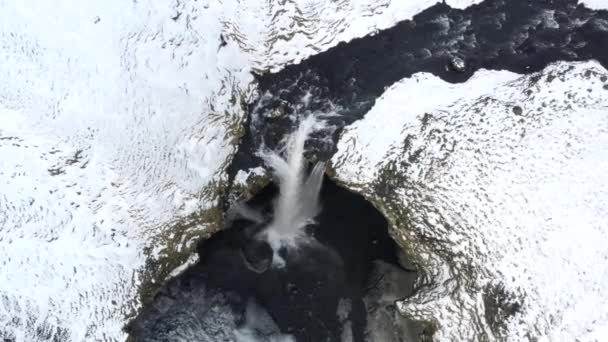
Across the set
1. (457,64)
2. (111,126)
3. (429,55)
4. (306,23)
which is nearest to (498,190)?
(457,64)

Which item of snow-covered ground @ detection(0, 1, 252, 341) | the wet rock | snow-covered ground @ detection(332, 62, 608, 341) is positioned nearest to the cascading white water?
snow-covered ground @ detection(332, 62, 608, 341)

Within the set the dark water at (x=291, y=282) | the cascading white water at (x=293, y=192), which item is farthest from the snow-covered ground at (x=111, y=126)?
the cascading white water at (x=293, y=192)

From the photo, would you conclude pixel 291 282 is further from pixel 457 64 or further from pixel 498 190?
pixel 457 64

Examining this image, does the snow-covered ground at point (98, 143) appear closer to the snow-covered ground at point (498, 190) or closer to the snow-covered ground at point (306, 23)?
the snow-covered ground at point (306, 23)

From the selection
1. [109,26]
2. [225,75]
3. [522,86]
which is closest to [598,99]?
[522,86]

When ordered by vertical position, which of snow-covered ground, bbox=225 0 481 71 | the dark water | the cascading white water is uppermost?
snow-covered ground, bbox=225 0 481 71

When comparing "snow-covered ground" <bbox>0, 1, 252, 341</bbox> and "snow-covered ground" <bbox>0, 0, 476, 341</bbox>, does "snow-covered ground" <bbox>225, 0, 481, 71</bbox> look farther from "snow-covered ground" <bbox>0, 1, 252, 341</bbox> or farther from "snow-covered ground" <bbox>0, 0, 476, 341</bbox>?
"snow-covered ground" <bbox>0, 1, 252, 341</bbox>

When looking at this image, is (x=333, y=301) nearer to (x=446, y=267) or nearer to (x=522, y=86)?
(x=446, y=267)
